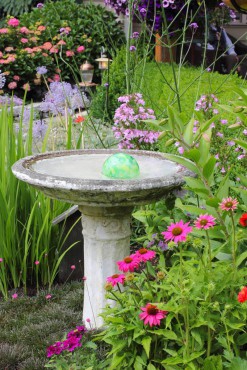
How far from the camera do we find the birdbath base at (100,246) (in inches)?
110

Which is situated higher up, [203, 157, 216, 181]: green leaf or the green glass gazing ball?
[203, 157, 216, 181]: green leaf

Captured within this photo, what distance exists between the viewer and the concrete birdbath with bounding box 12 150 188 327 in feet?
7.95

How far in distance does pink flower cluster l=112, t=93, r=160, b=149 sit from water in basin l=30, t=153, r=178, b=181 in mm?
587

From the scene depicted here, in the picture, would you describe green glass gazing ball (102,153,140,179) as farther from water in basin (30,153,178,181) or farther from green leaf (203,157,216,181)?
green leaf (203,157,216,181)

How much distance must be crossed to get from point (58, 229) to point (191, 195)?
0.81 metres

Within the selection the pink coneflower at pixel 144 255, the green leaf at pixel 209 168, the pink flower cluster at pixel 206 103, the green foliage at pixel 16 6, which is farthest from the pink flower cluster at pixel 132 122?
the green foliage at pixel 16 6

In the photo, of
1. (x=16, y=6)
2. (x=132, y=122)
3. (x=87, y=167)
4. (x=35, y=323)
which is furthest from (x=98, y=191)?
(x=16, y=6)

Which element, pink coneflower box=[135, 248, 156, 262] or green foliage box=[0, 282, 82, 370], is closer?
pink coneflower box=[135, 248, 156, 262]

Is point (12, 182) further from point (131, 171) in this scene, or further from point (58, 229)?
point (131, 171)

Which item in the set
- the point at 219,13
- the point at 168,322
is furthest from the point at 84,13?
the point at 168,322

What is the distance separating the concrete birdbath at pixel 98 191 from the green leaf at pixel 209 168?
0.37m

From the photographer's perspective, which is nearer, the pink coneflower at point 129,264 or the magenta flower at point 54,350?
the pink coneflower at point 129,264

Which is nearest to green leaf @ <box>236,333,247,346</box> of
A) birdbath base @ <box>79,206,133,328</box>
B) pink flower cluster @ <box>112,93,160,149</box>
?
birdbath base @ <box>79,206,133,328</box>

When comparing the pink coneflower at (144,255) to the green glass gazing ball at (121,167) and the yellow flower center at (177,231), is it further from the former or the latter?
the green glass gazing ball at (121,167)
